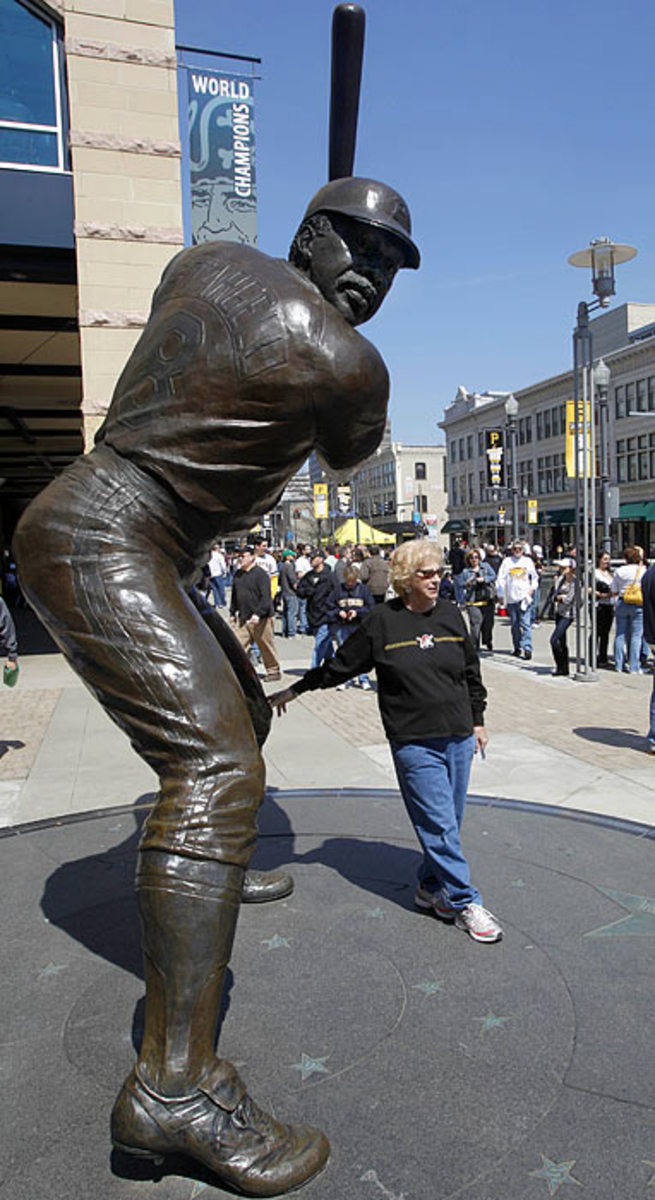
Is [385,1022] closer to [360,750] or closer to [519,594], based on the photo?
[360,750]

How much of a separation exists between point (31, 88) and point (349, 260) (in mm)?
11056

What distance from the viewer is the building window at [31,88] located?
422 inches

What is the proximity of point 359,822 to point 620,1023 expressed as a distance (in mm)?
2116

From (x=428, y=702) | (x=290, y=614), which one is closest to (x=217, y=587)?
(x=290, y=614)

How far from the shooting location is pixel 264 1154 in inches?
72.8

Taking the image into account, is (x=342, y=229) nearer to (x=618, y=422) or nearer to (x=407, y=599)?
(x=407, y=599)

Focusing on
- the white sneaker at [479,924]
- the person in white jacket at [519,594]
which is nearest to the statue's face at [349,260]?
the white sneaker at [479,924]

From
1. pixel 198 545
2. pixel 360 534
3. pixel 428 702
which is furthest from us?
pixel 360 534

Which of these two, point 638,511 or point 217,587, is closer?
point 217,587

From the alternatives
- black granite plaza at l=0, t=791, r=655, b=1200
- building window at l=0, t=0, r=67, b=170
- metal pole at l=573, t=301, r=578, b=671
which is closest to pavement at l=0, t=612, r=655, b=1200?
black granite plaza at l=0, t=791, r=655, b=1200

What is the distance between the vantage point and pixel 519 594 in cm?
1245

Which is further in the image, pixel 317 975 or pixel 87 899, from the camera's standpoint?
pixel 87 899

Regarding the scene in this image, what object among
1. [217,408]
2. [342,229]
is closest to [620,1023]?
[217,408]

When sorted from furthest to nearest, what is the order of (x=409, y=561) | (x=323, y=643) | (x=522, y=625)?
1. (x=522, y=625)
2. (x=323, y=643)
3. (x=409, y=561)
